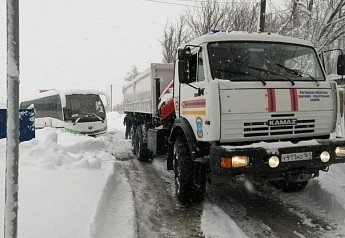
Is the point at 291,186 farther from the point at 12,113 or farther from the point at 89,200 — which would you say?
the point at 12,113

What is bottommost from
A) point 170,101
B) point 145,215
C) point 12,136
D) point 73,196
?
point 145,215

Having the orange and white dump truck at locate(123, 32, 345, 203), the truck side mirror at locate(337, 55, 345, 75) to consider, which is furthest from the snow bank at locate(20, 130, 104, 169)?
the truck side mirror at locate(337, 55, 345, 75)

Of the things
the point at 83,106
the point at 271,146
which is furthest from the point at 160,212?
the point at 83,106

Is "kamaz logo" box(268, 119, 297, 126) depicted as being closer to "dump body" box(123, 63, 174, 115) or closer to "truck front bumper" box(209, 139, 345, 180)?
"truck front bumper" box(209, 139, 345, 180)

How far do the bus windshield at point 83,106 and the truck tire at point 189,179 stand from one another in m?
14.1

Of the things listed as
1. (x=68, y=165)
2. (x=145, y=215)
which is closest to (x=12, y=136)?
(x=145, y=215)

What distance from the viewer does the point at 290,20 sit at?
1728 cm

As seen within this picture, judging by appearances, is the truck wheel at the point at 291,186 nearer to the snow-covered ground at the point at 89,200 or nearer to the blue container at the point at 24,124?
the snow-covered ground at the point at 89,200

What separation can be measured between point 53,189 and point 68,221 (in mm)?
1345

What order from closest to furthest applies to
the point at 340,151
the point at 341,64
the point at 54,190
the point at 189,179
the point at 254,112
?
the point at 254,112 < the point at 340,151 < the point at 54,190 < the point at 189,179 < the point at 341,64

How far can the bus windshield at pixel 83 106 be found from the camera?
18.8 m

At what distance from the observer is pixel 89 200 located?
4.93m

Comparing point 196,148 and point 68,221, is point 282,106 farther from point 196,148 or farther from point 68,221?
point 68,221

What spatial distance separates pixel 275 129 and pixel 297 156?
46cm
